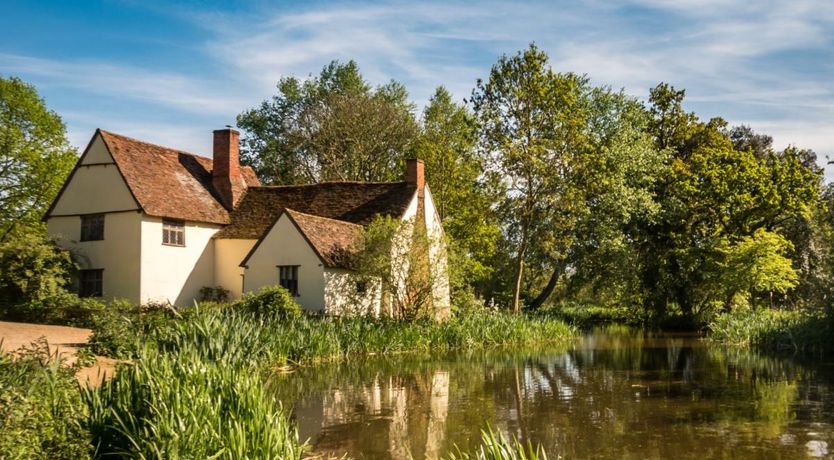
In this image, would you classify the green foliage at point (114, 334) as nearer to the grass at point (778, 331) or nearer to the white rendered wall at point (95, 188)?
the white rendered wall at point (95, 188)

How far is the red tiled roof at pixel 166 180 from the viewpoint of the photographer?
30.5 m

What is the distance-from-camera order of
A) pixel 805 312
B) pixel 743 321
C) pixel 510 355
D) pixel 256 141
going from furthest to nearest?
1. pixel 256 141
2. pixel 743 321
3. pixel 805 312
4. pixel 510 355

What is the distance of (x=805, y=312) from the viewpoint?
89.5 ft

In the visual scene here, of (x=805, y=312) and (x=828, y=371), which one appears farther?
(x=805, y=312)

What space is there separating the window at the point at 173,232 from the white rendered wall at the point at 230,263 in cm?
192

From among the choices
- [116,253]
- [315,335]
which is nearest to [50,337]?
[315,335]

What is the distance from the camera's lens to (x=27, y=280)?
2622 cm

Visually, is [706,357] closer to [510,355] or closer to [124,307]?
[510,355]

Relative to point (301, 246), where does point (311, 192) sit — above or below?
above

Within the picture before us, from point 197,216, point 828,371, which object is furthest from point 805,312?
point 197,216

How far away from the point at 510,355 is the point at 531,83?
1382cm

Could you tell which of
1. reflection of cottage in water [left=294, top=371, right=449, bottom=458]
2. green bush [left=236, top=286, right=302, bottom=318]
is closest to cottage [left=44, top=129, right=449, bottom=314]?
green bush [left=236, top=286, right=302, bottom=318]

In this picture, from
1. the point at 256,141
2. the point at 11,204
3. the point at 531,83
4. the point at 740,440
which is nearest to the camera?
the point at 740,440

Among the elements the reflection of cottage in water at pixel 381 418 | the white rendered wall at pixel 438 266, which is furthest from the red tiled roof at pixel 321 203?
the reflection of cottage in water at pixel 381 418
